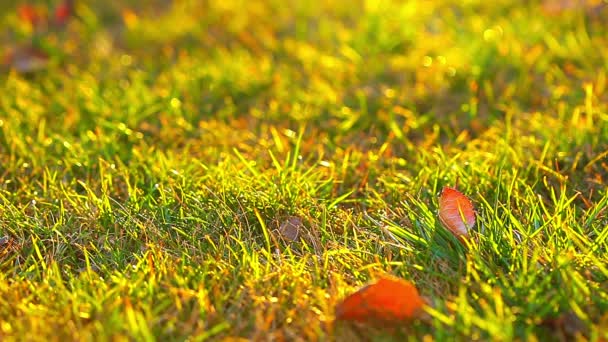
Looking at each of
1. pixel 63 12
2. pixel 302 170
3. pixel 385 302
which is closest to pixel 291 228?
pixel 302 170

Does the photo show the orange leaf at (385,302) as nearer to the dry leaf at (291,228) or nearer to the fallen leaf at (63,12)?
the dry leaf at (291,228)

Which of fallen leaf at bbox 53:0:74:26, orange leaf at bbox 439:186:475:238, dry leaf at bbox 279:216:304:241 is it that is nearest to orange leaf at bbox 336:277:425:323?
orange leaf at bbox 439:186:475:238

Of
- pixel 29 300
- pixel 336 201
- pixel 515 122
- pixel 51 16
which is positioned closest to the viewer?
pixel 29 300

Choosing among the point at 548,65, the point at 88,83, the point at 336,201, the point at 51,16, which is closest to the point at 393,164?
the point at 336,201

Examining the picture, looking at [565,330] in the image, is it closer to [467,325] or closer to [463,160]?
[467,325]

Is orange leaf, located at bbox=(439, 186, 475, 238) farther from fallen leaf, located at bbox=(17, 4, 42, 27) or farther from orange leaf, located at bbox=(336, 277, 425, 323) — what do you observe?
fallen leaf, located at bbox=(17, 4, 42, 27)

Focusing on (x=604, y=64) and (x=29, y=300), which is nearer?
(x=29, y=300)
